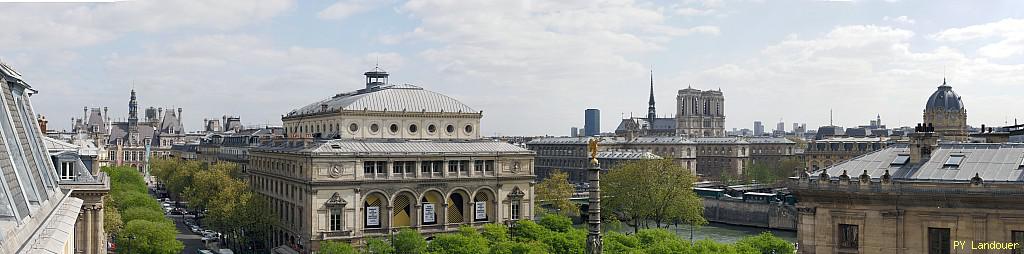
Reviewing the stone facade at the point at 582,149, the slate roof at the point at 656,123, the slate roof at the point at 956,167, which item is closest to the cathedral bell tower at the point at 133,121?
the stone facade at the point at 582,149

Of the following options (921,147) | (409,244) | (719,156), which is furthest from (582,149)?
(921,147)

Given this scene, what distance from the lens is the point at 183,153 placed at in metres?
128

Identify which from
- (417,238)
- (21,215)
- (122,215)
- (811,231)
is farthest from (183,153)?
(21,215)

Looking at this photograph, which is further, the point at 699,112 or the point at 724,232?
the point at 699,112

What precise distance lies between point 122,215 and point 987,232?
151 ft

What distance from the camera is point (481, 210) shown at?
5694cm

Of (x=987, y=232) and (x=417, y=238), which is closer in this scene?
(x=987, y=232)

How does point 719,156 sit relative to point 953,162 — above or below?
below

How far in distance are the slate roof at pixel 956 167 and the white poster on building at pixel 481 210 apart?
1127 inches

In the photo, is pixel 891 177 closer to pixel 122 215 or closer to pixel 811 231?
pixel 811 231

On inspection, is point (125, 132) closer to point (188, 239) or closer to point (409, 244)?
point (188, 239)

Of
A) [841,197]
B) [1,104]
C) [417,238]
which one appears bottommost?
[417,238]

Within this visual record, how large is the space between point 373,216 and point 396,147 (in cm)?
468

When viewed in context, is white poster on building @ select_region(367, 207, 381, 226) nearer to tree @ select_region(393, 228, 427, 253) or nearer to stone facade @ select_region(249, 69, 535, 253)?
stone facade @ select_region(249, 69, 535, 253)
